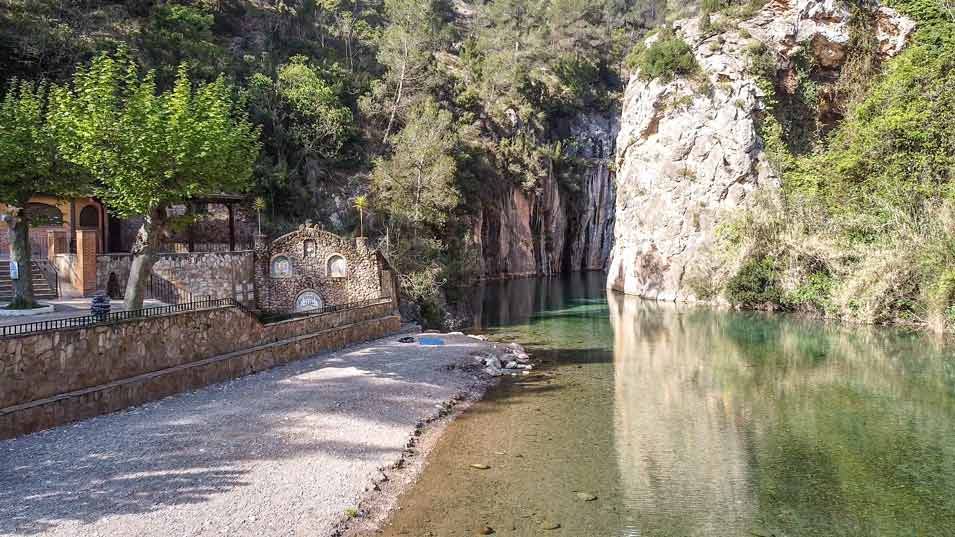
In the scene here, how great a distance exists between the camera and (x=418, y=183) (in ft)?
127

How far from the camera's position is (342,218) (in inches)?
1597

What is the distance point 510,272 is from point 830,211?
36158 millimetres

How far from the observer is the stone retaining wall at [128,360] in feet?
37.6

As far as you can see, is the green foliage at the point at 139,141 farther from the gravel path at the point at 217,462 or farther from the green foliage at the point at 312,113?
the green foliage at the point at 312,113

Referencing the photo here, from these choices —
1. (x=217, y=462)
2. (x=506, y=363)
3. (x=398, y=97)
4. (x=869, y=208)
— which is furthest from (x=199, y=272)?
(x=869, y=208)

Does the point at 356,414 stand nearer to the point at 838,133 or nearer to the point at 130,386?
the point at 130,386

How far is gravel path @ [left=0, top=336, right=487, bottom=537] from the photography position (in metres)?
8.62

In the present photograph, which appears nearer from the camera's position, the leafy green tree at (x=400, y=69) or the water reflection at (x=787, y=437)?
the water reflection at (x=787, y=437)

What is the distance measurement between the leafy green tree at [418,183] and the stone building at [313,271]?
8.76 meters

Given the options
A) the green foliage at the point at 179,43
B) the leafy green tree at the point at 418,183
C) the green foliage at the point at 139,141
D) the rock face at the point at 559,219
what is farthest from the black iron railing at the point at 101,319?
the rock face at the point at 559,219

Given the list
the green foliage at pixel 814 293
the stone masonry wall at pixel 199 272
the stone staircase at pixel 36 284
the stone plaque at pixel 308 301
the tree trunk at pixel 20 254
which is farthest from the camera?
the green foliage at pixel 814 293

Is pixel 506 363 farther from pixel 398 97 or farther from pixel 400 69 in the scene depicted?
pixel 400 69

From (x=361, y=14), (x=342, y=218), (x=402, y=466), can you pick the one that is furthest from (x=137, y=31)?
(x=402, y=466)

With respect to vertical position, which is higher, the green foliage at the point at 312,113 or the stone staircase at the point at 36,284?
the green foliage at the point at 312,113
